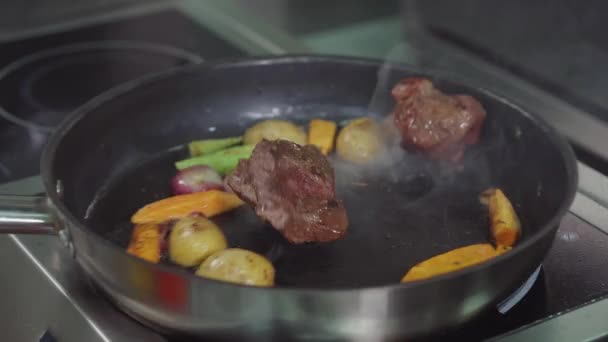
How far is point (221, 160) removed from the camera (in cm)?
150

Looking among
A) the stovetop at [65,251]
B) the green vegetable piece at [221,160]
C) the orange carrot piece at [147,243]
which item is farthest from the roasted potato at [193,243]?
the green vegetable piece at [221,160]

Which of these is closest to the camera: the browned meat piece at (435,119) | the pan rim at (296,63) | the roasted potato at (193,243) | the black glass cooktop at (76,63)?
the pan rim at (296,63)

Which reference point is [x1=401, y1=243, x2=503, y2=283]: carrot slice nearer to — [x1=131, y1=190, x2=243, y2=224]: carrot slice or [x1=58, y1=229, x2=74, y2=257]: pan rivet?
[x1=131, y1=190, x2=243, y2=224]: carrot slice

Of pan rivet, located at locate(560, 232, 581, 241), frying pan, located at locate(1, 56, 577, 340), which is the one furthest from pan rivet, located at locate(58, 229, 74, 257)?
pan rivet, located at locate(560, 232, 581, 241)

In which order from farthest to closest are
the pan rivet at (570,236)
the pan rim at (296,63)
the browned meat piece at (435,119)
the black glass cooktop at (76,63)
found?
the black glass cooktop at (76,63) → the browned meat piece at (435,119) → the pan rivet at (570,236) → the pan rim at (296,63)

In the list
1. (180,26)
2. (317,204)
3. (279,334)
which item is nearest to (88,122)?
(317,204)

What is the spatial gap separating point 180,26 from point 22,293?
1.21m

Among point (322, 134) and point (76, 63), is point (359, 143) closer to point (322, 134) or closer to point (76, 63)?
point (322, 134)

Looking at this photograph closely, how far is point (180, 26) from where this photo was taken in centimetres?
227

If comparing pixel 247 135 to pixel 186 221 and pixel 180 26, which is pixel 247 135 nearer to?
pixel 186 221

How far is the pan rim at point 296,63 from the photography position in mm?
941

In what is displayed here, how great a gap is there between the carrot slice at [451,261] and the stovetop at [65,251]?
0.26 feet

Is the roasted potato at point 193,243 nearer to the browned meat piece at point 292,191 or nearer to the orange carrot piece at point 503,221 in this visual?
the browned meat piece at point 292,191

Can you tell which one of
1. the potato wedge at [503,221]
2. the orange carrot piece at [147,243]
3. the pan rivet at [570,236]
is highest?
the orange carrot piece at [147,243]
